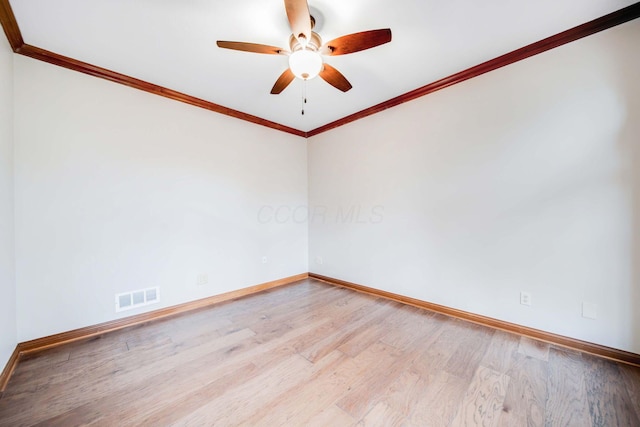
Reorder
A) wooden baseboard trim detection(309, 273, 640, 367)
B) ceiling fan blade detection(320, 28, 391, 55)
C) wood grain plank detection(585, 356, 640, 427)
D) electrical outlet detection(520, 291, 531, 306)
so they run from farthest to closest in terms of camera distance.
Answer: electrical outlet detection(520, 291, 531, 306)
wooden baseboard trim detection(309, 273, 640, 367)
ceiling fan blade detection(320, 28, 391, 55)
wood grain plank detection(585, 356, 640, 427)

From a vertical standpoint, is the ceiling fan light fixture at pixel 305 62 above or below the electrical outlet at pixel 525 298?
above

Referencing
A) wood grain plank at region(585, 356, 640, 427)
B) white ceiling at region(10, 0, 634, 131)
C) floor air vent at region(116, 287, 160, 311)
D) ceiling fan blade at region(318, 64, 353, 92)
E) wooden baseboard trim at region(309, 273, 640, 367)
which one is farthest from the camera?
floor air vent at region(116, 287, 160, 311)

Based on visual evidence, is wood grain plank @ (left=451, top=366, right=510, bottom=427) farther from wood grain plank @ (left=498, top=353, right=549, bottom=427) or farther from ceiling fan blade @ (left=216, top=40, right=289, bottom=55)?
ceiling fan blade @ (left=216, top=40, right=289, bottom=55)

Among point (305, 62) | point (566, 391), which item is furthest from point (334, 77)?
point (566, 391)

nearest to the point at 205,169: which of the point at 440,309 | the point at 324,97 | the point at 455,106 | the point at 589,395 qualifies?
the point at 324,97

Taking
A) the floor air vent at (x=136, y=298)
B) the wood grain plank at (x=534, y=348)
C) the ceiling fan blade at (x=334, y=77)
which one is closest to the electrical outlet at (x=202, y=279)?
the floor air vent at (x=136, y=298)

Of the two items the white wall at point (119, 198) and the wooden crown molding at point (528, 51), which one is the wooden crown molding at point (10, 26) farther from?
the wooden crown molding at point (528, 51)

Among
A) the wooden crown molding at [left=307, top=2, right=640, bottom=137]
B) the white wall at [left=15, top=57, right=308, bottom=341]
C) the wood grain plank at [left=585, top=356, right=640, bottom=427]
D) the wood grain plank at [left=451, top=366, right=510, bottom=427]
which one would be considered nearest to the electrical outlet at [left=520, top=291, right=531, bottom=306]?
the wood grain plank at [left=585, top=356, right=640, bottom=427]

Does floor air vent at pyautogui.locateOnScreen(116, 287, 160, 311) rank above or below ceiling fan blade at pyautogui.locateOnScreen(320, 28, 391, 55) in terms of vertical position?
below

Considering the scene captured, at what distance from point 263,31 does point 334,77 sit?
631mm

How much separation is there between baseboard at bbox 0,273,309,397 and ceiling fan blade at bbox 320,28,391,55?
2878 mm

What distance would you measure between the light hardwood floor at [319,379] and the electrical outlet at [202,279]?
0.55 m

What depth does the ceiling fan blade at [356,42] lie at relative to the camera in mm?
1492

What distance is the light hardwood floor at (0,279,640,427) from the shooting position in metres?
1.29
